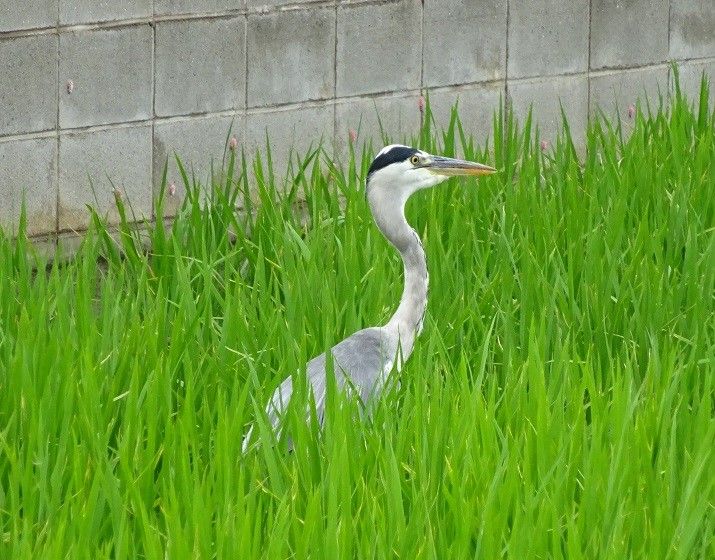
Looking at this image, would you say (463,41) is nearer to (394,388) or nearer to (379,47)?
(379,47)

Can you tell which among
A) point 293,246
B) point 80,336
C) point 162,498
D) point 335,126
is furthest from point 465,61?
point 162,498

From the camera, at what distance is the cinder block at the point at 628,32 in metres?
5.48

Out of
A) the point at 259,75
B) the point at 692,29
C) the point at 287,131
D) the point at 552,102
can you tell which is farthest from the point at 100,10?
the point at 692,29

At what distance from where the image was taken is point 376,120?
195 inches

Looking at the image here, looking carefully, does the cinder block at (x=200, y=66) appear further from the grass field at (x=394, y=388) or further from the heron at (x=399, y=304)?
the heron at (x=399, y=304)

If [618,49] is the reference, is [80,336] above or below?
below

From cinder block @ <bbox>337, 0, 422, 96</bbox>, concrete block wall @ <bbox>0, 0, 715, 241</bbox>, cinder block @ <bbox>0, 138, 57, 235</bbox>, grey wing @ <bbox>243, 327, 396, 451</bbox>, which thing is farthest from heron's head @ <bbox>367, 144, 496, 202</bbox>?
cinder block @ <bbox>337, 0, 422, 96</bbox>

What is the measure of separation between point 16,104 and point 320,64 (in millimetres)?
977

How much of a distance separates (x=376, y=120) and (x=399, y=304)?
153 centimetres

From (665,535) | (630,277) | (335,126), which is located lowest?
(665,535)

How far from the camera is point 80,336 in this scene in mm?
3191

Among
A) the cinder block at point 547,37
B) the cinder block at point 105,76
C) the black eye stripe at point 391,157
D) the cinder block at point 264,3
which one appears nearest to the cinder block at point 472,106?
the cinder block at point 547,37

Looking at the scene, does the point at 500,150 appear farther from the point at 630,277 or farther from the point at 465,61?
the point at 630,277

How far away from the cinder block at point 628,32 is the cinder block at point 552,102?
0.43 feet
